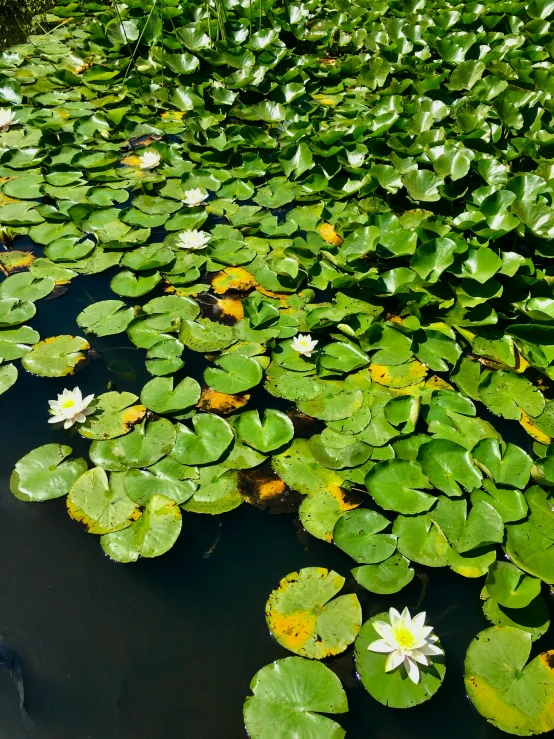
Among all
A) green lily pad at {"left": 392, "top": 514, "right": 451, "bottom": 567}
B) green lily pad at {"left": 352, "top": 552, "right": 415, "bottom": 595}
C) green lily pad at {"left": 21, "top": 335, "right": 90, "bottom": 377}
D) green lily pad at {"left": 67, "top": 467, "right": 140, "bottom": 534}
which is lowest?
green lily pad at {"left": 352, "top": 552, "right": 415, "bottom": 595}

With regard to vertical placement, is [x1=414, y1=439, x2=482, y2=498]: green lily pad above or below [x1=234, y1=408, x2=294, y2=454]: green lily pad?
below

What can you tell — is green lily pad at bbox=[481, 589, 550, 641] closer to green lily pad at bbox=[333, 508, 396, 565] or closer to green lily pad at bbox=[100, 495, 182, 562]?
green lily pad at bbox=[333, 508, 396, 565]

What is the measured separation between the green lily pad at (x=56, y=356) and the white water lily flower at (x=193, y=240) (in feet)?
2.87

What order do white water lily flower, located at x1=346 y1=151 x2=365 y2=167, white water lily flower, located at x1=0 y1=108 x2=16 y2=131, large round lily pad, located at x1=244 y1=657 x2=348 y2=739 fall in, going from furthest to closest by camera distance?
white water lily flower, located at x1=0 y1=108 x2=16 y2=131
white water lily flower, located at x1=346 y1=151 x2=365 y2=167
large round lily pad, located at x1=244 y1=657 x2=348 y2=739

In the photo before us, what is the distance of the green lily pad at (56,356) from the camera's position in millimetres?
2486

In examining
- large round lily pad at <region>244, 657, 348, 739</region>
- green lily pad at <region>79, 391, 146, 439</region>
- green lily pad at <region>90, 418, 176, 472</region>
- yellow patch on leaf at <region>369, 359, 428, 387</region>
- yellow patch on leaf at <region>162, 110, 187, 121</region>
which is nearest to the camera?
large round lily pad at <region>244, 657, 348, 739</region>

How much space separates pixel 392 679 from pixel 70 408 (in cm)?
159

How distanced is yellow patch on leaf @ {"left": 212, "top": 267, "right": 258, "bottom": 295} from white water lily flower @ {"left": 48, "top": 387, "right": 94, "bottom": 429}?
3.43 ft

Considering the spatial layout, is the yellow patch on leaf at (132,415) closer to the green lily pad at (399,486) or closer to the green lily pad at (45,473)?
the green lily pad at (45,473)

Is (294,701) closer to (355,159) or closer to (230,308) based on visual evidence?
(230,308)

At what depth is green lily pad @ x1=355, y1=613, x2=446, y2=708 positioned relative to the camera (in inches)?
62.3

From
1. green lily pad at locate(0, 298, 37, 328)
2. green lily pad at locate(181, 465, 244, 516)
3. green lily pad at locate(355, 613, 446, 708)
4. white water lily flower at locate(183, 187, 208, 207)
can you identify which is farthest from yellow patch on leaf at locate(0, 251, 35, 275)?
green lily pad at locate(355, 613, 446, 708)

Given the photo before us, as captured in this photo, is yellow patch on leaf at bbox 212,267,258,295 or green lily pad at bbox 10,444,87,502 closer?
green lily pad at bbox 10,444,87,502

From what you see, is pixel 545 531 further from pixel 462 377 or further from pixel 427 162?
pixel 427 162
